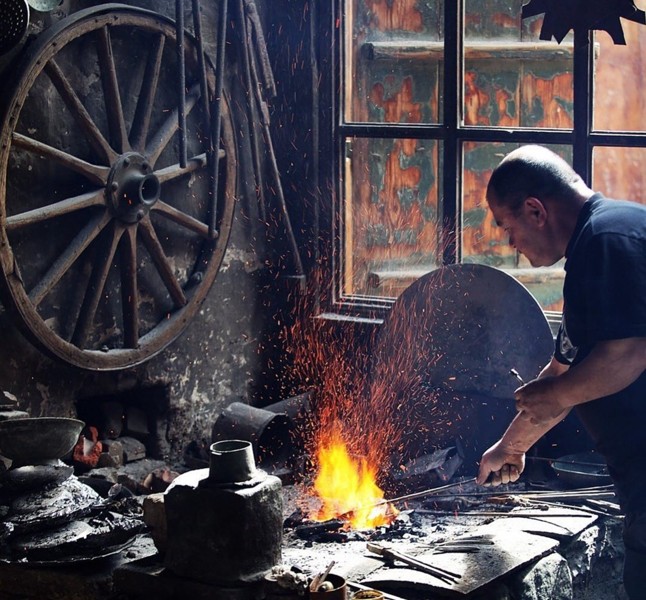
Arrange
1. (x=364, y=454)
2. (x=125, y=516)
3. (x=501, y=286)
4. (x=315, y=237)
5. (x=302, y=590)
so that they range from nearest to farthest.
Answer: (x=302, y=590)
(x=125, y=516)
(x=501, y=286)
(x=364, y=454)
(x=315, y=237)

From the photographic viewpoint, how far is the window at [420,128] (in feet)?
20.6

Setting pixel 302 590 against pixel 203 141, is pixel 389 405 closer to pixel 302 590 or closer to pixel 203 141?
pixel 203 141

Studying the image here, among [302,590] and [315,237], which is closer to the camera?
[302,590]

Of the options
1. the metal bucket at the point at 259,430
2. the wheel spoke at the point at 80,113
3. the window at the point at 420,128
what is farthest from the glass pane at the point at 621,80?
the wheel spoke at the point at 80,113

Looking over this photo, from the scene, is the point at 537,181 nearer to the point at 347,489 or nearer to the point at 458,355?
the point at 458,355

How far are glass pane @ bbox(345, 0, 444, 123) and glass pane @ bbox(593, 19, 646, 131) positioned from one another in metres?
1.11

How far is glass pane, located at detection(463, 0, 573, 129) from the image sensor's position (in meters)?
7.59

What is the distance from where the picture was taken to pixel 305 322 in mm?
6930

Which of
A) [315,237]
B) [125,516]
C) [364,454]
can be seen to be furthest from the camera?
[315,237]

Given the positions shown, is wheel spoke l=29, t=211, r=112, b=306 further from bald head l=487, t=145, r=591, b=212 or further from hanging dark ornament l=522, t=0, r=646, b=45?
hanging dark ornament l=522, t=0, r=646, b=45

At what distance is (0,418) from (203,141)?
2.32 metres

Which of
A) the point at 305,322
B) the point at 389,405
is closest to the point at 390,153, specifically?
the point at 305,322

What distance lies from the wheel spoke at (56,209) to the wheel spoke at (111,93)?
34 cm

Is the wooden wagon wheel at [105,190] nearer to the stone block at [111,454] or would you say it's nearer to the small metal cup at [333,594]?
the stone block at [111,454]
